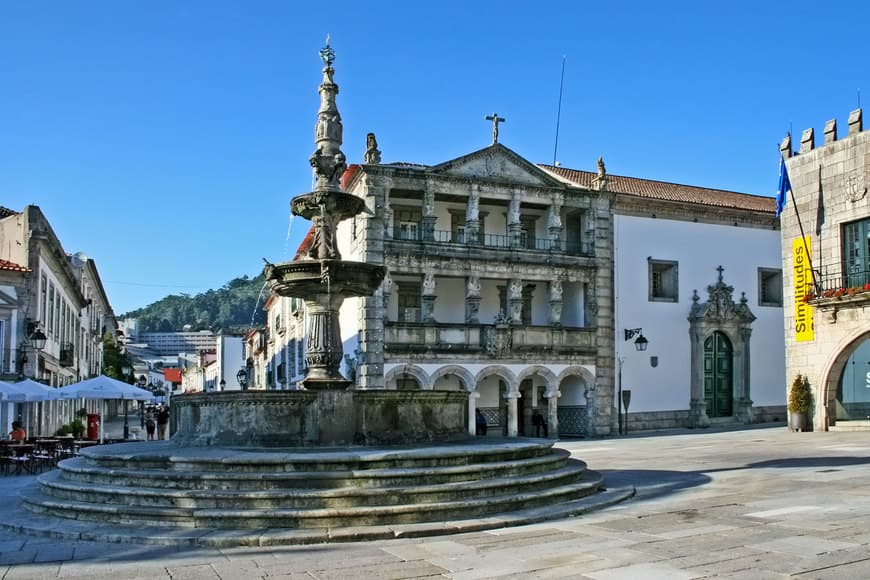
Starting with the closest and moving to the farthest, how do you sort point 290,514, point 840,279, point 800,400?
point 290,514, point 840,279, point 800,400

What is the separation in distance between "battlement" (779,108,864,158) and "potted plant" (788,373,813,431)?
747cm

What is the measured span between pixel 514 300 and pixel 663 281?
303 inches

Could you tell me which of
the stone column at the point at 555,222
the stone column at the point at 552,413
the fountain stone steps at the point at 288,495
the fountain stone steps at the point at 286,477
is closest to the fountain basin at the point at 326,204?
the fountain stone steps at the point at 286,477

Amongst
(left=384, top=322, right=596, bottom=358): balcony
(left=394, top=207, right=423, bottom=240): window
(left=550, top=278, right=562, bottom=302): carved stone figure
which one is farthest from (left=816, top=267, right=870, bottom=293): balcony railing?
(left=394, top=207, right=423, bottom=240): window

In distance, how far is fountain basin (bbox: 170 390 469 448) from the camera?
1276 cm

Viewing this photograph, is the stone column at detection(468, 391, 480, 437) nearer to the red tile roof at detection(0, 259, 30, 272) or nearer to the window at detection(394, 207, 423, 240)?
the window at detection(394, 207, 423, 240)

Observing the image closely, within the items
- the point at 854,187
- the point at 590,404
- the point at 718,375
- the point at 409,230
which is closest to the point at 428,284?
the point at 409,230

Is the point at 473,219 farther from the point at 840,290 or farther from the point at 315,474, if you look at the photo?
the point at 315,474

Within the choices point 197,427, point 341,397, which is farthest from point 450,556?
point 197,427

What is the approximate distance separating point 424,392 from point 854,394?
19.8 m

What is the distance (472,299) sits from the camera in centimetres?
3306

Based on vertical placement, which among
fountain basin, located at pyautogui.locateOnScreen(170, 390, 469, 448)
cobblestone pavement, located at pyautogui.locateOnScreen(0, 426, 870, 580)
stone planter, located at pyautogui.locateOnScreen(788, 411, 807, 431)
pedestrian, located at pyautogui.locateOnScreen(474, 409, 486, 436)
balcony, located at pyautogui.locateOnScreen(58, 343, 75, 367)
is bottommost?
pedestrian, located at pyautogui.locateOnScreen(474, 409, 486, 436)

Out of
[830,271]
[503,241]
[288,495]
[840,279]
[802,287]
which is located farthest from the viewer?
[503,241]

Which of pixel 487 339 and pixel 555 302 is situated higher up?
pixel 555 302
